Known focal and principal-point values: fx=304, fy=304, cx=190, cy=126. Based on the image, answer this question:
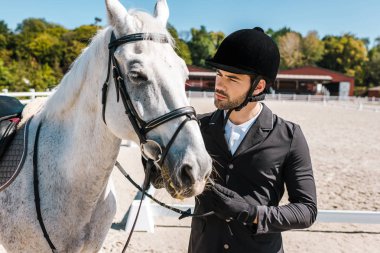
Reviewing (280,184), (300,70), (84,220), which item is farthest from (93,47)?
(300,70)

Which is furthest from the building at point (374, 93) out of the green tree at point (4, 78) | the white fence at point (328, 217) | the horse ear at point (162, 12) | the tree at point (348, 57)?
the horse ear at point (162, 12)

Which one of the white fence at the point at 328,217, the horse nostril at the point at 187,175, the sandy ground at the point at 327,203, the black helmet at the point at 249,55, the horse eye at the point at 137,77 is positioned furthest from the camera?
the white fence at the point at 328,217

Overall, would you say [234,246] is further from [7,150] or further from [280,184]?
[7,150]

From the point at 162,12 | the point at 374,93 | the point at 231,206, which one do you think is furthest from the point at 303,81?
the point at 231,206

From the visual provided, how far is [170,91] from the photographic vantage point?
1519mm

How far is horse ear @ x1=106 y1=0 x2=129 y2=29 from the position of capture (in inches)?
65.2

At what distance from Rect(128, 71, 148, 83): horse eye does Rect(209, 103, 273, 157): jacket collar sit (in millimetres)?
481

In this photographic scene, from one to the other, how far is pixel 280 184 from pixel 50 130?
4.94 ft

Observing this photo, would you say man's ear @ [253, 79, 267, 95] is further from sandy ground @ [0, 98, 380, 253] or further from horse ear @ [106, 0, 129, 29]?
sandy ground @ [0, 98, 380, 253]

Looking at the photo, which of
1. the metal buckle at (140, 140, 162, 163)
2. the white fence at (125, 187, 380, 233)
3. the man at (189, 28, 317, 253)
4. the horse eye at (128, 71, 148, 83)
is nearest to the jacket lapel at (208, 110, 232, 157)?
the man at (189, 28, 317, 253)

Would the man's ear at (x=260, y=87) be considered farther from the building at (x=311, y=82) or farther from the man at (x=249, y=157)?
the building at (x=311, y=82)

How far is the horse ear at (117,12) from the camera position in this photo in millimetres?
1657

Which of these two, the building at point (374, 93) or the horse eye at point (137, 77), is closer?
the horse eye at point (137, 77)

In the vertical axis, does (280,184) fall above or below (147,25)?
below
